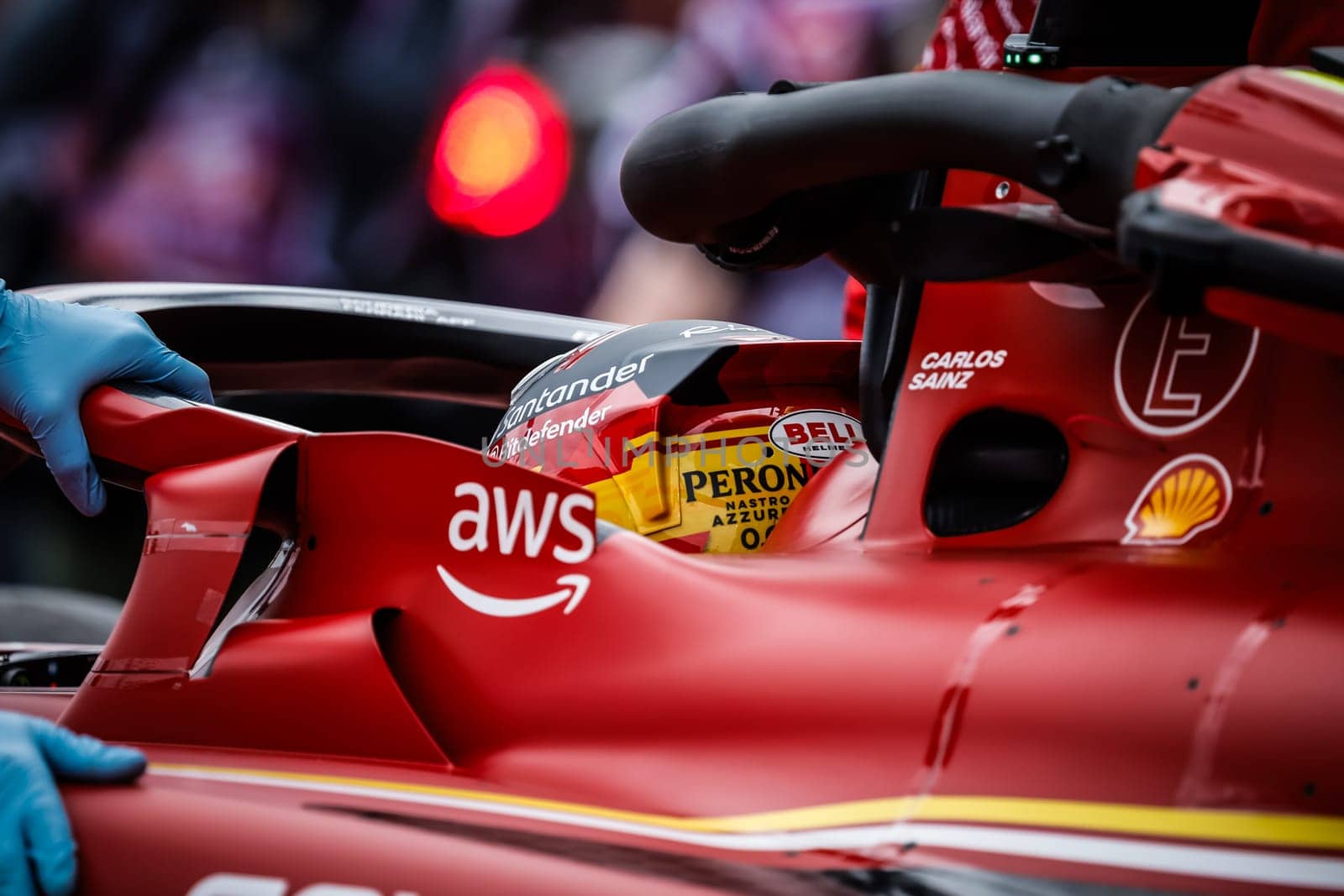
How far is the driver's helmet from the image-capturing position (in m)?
1.45

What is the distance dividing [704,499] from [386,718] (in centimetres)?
46

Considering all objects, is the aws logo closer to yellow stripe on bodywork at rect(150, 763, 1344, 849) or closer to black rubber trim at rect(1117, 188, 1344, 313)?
yellow stripe on bodywork at rect(150, 763, 1344, 849)

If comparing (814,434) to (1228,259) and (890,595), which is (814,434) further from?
(1228,259)

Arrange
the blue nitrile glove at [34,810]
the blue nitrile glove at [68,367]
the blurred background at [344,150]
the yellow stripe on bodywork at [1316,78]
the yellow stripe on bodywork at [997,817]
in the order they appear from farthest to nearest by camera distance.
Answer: the blurred background at [344,150]
the blue nitrile glove at [68,367]
the blue nitrile glove at [34,810]
the yellow stripe on bodywork at [1316,78]
the yellow stripe on bodywork at [997,817]

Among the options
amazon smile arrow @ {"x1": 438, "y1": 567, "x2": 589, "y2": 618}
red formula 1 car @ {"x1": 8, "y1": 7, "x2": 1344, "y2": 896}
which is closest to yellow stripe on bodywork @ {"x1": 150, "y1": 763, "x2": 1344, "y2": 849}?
red formula 1 car @ {"x1": 8, "y1": 7, "x2": 1344, "y2": 896}

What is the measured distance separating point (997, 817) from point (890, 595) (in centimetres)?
20

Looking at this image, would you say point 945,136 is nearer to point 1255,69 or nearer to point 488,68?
point 1255,69

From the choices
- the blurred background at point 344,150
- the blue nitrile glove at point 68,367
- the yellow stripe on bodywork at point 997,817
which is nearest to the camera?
the yellow stripe on bodywork at point 997,817

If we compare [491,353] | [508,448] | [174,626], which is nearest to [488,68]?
[491,353]

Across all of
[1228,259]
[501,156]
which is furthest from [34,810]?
[501,156]

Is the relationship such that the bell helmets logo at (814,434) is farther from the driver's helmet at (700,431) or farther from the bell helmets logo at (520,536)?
the bell helmets logo at (520,536)

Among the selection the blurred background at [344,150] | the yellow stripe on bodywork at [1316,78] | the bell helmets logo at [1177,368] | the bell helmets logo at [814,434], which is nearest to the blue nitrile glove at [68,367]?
the bell helmets logo at [814,434]

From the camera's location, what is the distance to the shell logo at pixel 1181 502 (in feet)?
3.41

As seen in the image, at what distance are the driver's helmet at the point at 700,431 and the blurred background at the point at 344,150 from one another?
9.71 ft
